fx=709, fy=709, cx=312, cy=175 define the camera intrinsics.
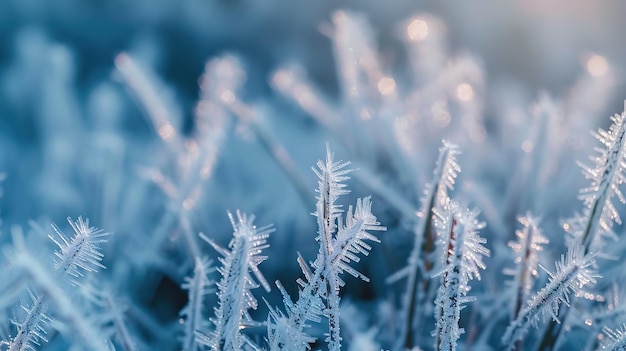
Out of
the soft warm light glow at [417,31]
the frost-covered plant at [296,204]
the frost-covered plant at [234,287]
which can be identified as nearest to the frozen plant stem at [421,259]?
the frost-covered plant at [296,204]

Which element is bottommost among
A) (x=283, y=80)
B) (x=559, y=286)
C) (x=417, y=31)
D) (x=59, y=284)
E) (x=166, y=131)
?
(x=59, y=284)

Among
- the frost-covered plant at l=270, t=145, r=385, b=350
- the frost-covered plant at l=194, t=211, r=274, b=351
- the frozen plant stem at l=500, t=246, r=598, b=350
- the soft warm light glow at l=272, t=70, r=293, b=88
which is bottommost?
the frost-covered plant at l=194, t=211, r=274, b=351

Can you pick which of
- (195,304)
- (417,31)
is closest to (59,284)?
(195,304)

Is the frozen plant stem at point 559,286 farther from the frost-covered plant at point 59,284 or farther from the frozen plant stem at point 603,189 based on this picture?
the frost-covered plant at point 59,284

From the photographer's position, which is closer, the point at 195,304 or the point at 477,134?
the point at 195,304

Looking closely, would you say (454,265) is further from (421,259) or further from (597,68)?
(597,68)

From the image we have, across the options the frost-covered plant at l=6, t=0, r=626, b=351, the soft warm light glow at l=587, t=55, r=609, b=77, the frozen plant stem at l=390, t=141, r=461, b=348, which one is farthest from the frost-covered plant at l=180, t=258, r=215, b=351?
the soft warm light glow at l=587, t=55, r=609, b=77

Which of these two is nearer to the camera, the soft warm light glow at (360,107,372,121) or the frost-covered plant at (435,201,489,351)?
the frost-covered plant at (435,201,489,351)

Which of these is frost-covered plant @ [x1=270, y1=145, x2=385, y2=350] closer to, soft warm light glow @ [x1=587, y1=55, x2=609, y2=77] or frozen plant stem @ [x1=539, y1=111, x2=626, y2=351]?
frozen plant stem @ [x1=539, y1=111, x2=626, y2=351]

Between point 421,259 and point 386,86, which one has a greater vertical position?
point 386,86
